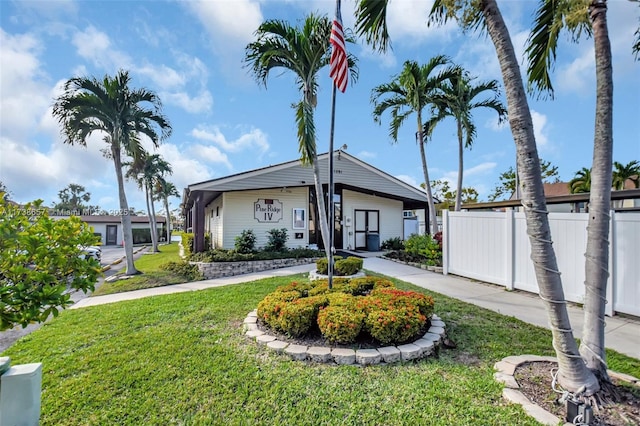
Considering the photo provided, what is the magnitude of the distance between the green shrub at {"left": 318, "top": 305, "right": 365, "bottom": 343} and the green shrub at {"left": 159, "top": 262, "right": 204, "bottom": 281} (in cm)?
702

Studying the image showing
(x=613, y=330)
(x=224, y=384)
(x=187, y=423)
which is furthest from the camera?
(x=613, y=330)

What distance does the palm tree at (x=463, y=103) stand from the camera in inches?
424

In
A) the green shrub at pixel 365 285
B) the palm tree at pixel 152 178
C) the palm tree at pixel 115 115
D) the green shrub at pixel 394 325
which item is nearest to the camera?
the green shrub at pixel 394 325

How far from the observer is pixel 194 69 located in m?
9.20

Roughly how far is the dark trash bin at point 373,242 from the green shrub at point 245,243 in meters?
6.04

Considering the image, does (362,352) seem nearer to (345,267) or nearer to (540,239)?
(540,239)

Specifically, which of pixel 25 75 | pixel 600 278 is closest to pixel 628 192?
pixel 600 278

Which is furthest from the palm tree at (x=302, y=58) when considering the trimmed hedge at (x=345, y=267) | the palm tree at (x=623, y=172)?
the palm tree at (x=623, y=172)

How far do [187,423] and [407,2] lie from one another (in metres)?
5.16

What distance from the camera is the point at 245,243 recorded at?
1123 cm

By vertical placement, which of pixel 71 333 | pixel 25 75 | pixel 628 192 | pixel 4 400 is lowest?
pixel 71 333

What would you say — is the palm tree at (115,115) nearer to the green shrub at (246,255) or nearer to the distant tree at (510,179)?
the green shrub at (246,255)

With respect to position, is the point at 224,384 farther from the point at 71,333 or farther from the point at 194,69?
the point at 194,69

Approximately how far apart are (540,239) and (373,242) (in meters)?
12.2
